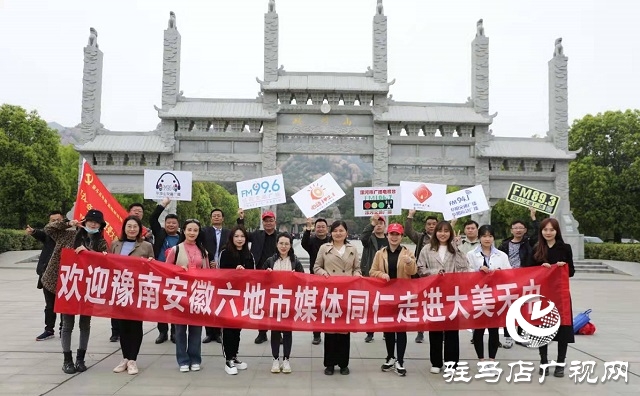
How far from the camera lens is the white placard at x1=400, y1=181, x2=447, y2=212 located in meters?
8.92

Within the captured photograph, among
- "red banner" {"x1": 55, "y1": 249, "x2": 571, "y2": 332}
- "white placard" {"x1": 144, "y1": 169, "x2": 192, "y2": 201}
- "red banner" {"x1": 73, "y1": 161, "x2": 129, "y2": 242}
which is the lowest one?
"red banner" {"x1": 55, "y1": 249, "x2": 571, "y2": 332}

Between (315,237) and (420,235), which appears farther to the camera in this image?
(420,235)

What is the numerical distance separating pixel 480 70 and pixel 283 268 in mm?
18308

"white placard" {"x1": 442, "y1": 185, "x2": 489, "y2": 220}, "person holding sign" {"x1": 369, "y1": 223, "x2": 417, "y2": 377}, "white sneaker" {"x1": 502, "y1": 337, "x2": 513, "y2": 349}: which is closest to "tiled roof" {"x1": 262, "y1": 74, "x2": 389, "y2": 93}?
"white placard" {"x1": 442, "y1": 185, "x2": 489, "y2": 220}

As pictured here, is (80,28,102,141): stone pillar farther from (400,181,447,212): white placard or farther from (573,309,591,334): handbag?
(573,309,591,334): handbag

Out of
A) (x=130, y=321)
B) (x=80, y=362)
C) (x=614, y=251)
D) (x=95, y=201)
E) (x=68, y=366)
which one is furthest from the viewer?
(x=614, y=251)

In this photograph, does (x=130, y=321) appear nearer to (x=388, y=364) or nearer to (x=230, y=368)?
(x=230, y=368)

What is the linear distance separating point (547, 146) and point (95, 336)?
65.5 ft

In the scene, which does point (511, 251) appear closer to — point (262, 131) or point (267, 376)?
point (267, 376)

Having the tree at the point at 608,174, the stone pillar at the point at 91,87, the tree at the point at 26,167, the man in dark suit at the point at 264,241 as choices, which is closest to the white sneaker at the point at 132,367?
the man in dark suit at the point at 264,241

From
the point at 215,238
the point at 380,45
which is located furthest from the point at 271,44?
the point at 215,238

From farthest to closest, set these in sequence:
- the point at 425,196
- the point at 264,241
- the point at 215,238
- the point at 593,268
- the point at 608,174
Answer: the point at 608,174 < the point at 593,268 < the point at 425,196 < the point at 215,238 < the point at 264,241

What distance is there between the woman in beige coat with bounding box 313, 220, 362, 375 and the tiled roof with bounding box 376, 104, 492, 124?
15.8 metres

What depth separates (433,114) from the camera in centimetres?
2139
